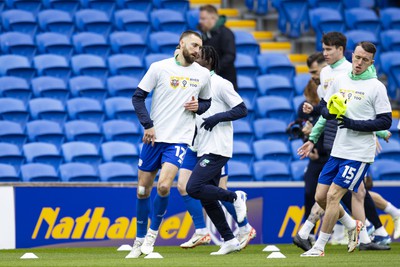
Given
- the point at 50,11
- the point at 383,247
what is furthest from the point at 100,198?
the point at 50,11

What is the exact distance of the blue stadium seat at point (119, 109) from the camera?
52.2ft

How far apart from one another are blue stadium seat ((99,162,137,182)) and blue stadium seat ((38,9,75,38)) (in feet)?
12.9

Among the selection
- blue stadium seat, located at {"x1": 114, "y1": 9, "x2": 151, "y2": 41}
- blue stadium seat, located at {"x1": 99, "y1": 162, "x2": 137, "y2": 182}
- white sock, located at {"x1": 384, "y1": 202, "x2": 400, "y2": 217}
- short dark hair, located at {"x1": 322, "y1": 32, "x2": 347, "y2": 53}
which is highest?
short dark hair, located at {"x1": 322, "y1": 32, "x2": 347, "y2": 53}

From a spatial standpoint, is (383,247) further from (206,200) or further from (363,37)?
(363,37)

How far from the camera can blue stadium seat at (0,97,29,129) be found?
1562 centimetres

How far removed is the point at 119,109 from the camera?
52.1 feet

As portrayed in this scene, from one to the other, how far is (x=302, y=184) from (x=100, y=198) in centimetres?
272

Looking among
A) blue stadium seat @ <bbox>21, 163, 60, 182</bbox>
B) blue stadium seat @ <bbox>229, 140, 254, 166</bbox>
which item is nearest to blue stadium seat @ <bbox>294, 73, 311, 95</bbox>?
blue stadium seat @ <bbox>229, 140, 254, 166</bbox>

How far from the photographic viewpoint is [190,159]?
11539mm

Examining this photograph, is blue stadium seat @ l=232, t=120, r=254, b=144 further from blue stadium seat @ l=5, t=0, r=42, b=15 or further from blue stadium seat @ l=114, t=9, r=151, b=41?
blue stadium seat @ l=5, t=0, r=42, b=15

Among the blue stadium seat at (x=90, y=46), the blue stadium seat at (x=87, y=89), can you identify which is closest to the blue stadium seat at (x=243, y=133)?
the blue stadium seat at (x=87, y=89)

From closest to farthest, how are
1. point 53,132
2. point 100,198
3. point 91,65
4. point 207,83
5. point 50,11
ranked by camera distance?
point 207,83 < point 100,198 < point 53,132 < point 91,65 < point 50,11

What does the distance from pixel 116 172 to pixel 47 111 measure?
5.99ft

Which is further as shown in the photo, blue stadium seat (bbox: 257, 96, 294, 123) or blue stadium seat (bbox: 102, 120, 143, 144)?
blue stadium seat (bbox: 257, 96, 294, 123)
